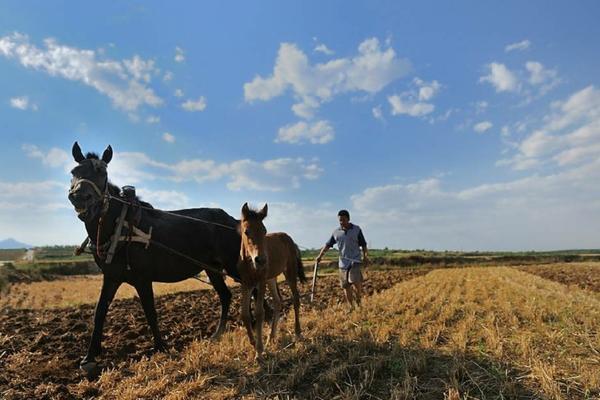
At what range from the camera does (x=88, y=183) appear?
18.9ft

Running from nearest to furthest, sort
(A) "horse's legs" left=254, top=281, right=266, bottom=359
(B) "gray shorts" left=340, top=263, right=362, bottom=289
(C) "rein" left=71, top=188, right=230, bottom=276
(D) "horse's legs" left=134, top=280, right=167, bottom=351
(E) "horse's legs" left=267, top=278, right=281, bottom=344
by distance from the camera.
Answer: (A) "horse's legs" left=254, top=281, right=266, bottom=359 < (C) "rein" left=71, top=188, right=230, bottom=276 < (D) "horse's legs" left=134, top=280, right=167, bottom=351 < (E) "horse's legs" left=267, top=278, right=281, bottom=344 < (B) "gray shorts" left=340, top=263, right=362, bottom=289

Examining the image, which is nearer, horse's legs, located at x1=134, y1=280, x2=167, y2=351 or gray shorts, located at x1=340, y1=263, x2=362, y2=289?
horse's legs, located at x1=134, y1=280, x2=167, y2=351

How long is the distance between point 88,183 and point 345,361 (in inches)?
173

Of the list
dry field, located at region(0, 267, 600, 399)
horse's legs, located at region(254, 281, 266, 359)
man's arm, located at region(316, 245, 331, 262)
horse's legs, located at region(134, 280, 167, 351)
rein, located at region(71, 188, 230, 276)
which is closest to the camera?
dry field, located at region(0, 267, 600, 399)

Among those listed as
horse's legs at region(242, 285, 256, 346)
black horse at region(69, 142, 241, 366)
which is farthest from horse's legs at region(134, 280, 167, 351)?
horse's legs at region(242, 285, 256, 346)

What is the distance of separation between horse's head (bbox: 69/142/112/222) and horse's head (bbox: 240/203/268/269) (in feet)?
7.39

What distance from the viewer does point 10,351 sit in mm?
7207

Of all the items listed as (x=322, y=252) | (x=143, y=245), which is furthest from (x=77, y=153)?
(x=322, y=252)

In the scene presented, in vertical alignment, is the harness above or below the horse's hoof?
above

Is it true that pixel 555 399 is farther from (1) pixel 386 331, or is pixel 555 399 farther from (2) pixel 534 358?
(1) pixel 386 331

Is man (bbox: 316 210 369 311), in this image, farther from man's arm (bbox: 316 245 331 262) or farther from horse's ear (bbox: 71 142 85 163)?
horse's ear (bbox: 71 142 85 163)

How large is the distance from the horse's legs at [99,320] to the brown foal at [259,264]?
6.84 feet

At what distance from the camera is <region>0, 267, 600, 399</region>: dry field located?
443cm

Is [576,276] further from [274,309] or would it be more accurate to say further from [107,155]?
[107,155]
